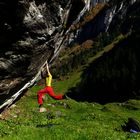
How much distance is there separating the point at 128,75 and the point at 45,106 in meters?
104

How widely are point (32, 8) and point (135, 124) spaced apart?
61.2ft

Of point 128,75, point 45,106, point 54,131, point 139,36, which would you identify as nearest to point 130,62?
point 128,75

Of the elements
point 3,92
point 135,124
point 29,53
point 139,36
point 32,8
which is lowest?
point 135,124

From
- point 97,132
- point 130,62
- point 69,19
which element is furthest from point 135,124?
point 130,62

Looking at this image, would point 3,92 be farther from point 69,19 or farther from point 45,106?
point 45,106

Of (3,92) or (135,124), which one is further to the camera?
(135,124)

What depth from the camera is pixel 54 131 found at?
20.8 metres

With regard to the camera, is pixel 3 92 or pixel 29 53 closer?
pixel 29 53

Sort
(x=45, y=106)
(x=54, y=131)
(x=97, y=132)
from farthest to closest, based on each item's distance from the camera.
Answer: (x=45, y=106) → (x=97, y=132) → (x=54, y=131)

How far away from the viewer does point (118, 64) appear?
591ft

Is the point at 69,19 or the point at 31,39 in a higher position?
the point at 69,19

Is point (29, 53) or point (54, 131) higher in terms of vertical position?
point (29, 53)

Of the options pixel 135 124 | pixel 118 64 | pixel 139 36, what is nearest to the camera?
pixel 135 124

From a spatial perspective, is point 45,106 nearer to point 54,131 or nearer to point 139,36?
point 54,131
